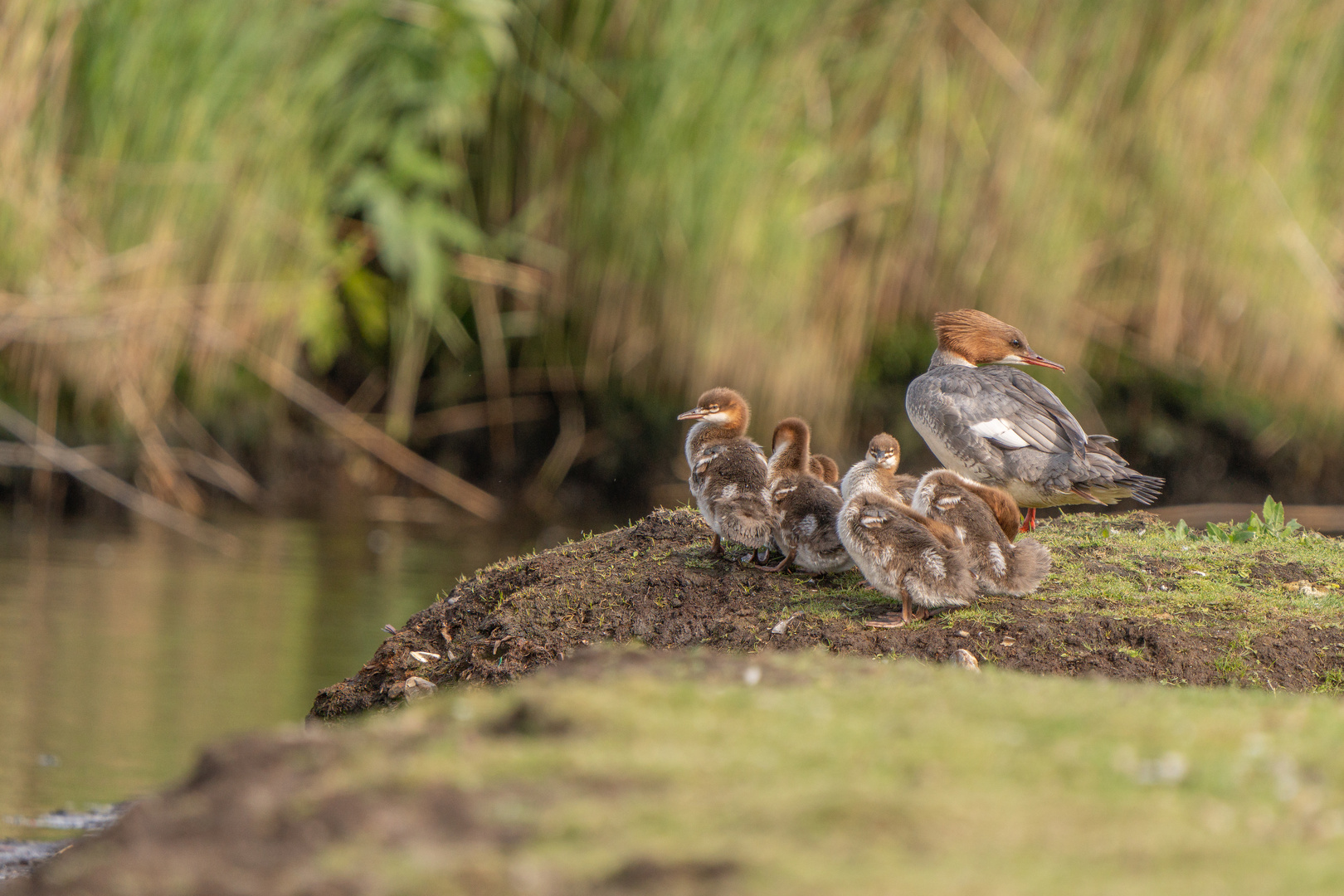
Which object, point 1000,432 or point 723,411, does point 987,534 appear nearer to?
point 1000,432

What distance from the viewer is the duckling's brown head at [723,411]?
6.48 metres

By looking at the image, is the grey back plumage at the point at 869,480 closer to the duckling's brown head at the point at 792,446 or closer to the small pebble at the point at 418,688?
the duckling's brown head at the point at 792,446

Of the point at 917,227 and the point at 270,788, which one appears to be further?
the point at 917,227

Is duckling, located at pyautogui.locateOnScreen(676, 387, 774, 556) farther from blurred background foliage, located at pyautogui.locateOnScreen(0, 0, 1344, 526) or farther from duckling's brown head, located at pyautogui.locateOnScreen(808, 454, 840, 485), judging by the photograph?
blurred background foliage, located at pyautogui.locateOnScreen(0, 0, 1344, 526)

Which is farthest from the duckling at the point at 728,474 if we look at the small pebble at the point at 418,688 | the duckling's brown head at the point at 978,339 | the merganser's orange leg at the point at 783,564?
the duckling's brown head at the point at 978,339

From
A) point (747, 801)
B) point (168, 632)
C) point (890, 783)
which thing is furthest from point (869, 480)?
point (168, 632)

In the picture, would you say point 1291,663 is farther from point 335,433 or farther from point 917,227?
point 335,433

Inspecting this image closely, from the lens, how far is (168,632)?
9.55 meters

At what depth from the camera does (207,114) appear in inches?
480

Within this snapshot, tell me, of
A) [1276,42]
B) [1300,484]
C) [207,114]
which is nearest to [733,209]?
[207,114]

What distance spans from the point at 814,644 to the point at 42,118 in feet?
29.4

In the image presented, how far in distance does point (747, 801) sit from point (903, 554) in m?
2.80

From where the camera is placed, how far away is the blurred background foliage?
1235 centimetres

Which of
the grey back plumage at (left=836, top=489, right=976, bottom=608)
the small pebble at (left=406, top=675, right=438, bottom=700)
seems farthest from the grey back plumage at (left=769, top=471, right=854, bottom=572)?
the small pebble at (left=406, top=675, right=438, bottom=700)
